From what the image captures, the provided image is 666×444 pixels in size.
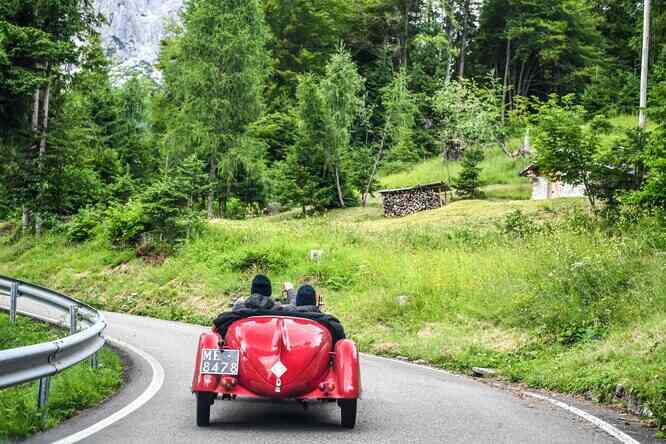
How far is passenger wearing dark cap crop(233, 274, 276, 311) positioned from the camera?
796 centimetres

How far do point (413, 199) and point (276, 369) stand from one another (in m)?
36.7

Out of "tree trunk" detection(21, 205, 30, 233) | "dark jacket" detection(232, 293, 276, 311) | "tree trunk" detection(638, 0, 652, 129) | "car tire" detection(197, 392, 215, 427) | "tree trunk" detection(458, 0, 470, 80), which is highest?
"tree trunk" detection(458, 0, 470, 80)

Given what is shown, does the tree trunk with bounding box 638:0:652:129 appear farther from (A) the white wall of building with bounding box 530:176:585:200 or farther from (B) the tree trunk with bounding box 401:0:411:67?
(B) the tree trunk with bounding box 401:0:411:67

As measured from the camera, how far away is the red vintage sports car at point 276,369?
7.11 m

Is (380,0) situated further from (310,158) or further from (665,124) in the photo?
(665,124)

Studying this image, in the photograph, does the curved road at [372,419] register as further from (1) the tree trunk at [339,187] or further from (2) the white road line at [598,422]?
(1) the tree trunk at [339,187]

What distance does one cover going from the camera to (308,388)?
725 cm

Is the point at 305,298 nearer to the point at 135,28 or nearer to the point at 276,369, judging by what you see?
the point at 276,369

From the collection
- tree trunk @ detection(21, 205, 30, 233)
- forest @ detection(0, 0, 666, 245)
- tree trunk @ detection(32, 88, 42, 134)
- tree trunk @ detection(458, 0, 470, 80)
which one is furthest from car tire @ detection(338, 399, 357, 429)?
tree trunk @ detection(458, 0, 470, 80)

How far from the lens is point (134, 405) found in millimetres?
8234

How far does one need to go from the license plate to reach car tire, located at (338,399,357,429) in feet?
3.58

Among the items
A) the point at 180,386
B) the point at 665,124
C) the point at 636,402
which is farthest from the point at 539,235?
the point at 180,386

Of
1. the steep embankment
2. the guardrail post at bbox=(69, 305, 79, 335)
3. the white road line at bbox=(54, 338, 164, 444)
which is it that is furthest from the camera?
the steep embankment

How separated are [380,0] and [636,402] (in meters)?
64.1
